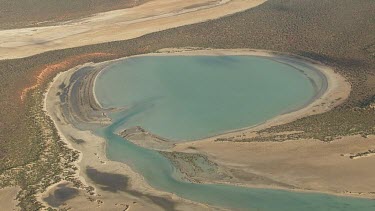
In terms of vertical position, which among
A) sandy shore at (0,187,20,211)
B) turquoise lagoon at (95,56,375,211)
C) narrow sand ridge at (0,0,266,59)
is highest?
narrow sand ridge at (0,0,266,59)

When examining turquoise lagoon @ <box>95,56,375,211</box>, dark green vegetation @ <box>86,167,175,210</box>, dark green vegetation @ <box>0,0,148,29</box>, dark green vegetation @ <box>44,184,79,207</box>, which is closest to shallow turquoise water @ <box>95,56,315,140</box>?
turquoise lagoon @ <box>95,56,375,211</box>

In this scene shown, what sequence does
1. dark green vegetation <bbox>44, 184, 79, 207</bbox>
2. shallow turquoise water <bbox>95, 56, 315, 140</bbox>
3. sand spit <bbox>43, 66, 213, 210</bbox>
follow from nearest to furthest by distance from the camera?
sand spit <bbox>43, 66, 213, 210</bbox> < dark green vegetation <bbox>44, 184, 79, 207</bbox> < shallow turquoise water <bbox>95, 56, 315, 140</bbox>

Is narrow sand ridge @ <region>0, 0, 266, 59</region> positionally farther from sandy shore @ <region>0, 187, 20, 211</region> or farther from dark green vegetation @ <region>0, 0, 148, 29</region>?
sandy shore @ <region>0, 187, 20, 211</region>

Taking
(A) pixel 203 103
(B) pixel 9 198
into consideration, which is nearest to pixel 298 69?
(A) pixel 203 103

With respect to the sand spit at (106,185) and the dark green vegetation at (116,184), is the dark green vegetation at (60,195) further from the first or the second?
the dark green vegetation at (116,184)

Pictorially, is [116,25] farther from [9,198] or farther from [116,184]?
[9,198]

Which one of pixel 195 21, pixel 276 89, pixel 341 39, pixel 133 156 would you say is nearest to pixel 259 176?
pixel 133 156

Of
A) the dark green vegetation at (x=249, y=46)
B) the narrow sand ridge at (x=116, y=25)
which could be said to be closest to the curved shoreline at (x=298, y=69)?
the dark green vegetation at (x=249, y=46)
